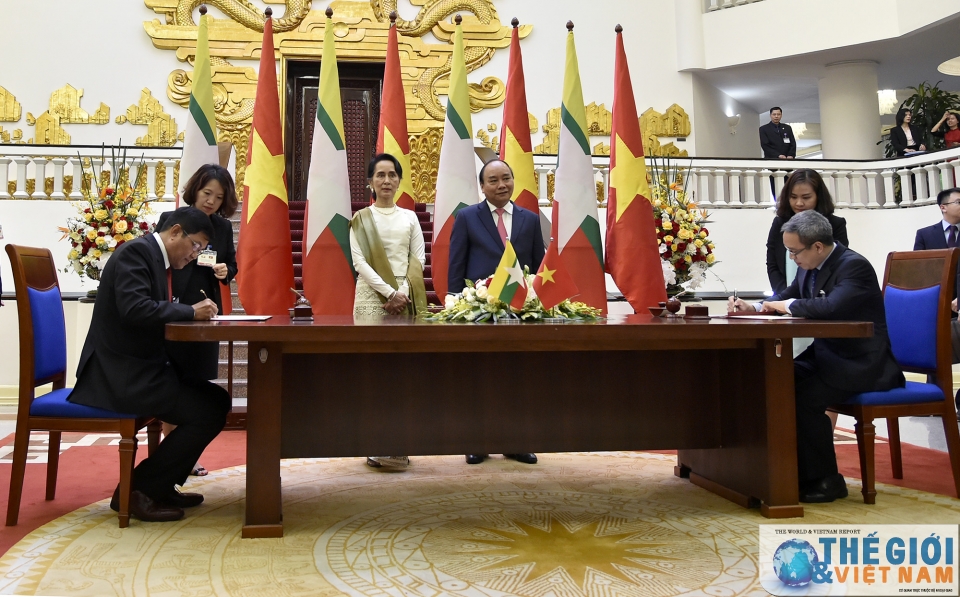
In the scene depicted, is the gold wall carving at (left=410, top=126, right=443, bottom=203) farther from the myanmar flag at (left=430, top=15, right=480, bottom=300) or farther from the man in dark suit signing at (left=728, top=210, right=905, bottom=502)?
the man in dark suit signing at (left=728, top=210, right=905, bottom=502)

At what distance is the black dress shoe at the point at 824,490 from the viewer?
9.07 ft

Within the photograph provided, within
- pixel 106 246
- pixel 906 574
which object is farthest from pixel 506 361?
pixel 106 246

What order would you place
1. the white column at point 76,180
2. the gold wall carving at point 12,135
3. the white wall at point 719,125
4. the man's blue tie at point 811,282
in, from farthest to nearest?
the white wall at point 719,125
the gold wall carving at point 12,135
the white column at point 76,180
the man's blue tie at point 811,282

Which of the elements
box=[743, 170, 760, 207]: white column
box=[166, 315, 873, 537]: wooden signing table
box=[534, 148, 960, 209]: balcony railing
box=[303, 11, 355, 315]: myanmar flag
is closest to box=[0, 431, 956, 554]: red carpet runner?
box=[166, 315, 873, 537]: wooden signing table

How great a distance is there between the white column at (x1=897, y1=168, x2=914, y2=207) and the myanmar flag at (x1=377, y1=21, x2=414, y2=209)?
626 cm

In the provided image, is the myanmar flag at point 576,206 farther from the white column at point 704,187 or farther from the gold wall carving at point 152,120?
the gold wall carving at point 152,120

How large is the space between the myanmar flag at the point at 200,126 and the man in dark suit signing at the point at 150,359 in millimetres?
2241

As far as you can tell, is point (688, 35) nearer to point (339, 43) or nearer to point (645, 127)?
point (645, 127)

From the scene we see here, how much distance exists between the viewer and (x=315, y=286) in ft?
15.1

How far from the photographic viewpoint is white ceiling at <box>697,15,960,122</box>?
9.60 meters

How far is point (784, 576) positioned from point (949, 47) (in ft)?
34.4

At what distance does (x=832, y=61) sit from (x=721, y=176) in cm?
320

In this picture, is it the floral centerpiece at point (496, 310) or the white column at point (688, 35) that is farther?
the white column at point (688, 35)

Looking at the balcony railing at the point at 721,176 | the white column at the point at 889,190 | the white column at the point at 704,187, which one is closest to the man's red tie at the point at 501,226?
the balcony railing at the point at 721,176
